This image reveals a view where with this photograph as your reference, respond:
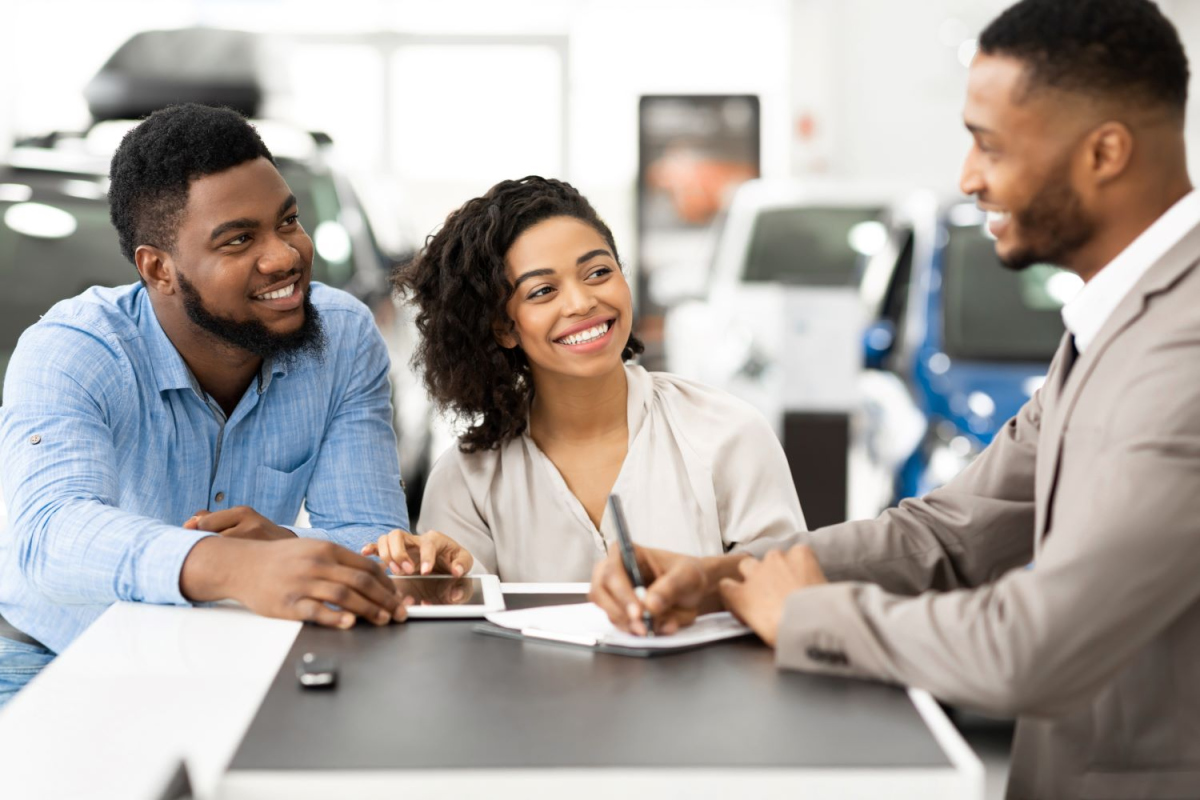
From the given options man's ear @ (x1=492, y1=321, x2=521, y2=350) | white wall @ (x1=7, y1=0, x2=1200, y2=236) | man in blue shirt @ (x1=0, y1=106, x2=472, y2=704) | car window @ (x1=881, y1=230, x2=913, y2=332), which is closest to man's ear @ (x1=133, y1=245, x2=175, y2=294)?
man in blue shirt @ (x1=0, y1=106, x2=472, y2=704)

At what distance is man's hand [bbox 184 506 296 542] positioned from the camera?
2.20 metres

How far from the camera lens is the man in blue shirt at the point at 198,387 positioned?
2391 mm

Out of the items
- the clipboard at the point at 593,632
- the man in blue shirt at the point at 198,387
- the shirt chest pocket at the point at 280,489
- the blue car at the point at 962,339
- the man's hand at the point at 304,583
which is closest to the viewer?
the clipboard at the point at 593,632

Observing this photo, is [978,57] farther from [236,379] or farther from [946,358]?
[946,358]

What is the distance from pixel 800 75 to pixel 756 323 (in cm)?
967

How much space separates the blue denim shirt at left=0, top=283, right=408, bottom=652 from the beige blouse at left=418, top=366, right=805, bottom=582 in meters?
0.16

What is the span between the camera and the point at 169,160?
265cm

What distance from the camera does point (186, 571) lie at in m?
2.02

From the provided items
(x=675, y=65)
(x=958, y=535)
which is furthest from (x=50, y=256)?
(x=675, y=65)

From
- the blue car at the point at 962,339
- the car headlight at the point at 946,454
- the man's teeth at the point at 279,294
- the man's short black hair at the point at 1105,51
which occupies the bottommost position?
the car headlight at the point at 946,454

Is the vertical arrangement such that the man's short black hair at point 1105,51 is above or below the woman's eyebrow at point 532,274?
above

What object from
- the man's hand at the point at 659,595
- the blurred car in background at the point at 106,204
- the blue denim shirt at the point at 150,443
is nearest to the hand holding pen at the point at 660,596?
the man's hand at the point at 659,595

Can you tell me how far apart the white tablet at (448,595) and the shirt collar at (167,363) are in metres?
0.69

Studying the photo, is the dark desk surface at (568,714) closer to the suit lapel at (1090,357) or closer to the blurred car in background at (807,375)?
the suit lapel at (1090,357)
